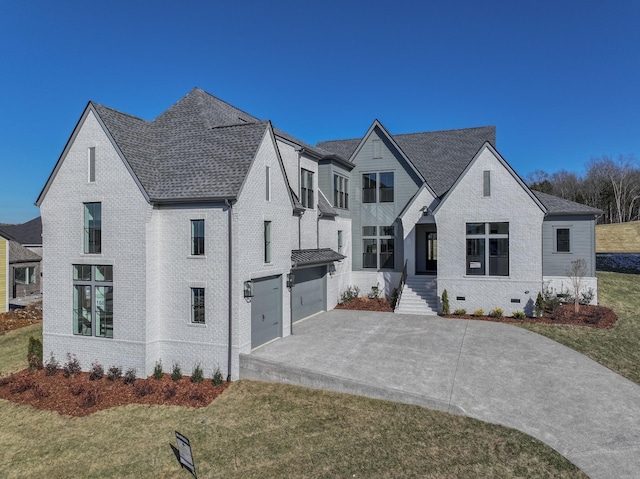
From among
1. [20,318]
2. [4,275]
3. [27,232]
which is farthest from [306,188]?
[27,232]

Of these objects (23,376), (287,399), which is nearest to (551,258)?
(287,399)

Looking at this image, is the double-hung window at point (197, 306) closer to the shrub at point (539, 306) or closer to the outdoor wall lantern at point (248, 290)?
the outdoor wall lantern at point (248, 290)

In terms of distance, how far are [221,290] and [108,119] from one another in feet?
23.9

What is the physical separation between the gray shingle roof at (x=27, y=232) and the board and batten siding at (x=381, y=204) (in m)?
29.6

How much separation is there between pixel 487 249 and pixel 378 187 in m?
8.02

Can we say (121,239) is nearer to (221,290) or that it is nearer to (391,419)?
(221,290)

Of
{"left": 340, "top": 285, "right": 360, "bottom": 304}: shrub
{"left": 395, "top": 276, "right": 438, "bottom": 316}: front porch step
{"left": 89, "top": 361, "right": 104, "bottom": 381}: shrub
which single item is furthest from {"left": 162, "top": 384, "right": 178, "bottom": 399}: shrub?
{"left": 340, "top": 285, "right": 360, "bottom": 304}: shrub

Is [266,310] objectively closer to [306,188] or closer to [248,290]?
[248,290]

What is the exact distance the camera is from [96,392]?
39.3 ft

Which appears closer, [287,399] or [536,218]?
[287,399]

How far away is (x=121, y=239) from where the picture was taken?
1323 centimetres

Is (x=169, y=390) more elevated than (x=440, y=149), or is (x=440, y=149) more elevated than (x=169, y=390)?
(x=440, y=149)

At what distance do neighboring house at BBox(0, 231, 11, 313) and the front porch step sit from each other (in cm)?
2529

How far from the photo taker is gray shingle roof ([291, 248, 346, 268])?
1709 centimetres
